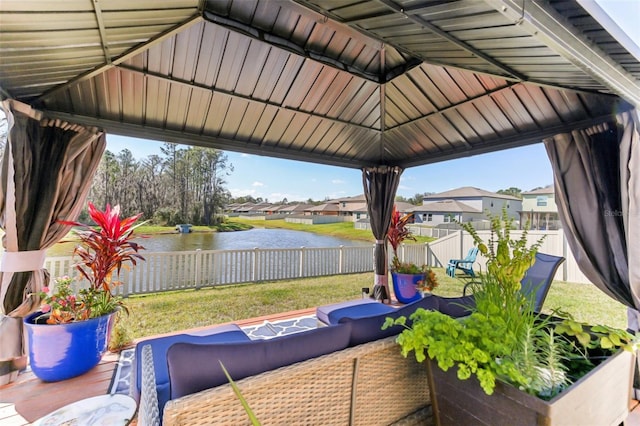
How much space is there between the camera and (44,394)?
2.09 metres

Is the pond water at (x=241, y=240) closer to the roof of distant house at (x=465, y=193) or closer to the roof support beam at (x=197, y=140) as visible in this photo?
the roof support beam at (x=197, y=140)

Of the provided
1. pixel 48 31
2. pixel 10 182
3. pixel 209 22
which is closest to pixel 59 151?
→ pixel 10 182

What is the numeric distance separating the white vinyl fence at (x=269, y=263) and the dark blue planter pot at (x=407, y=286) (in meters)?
1.07

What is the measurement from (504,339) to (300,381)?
36.9 inches

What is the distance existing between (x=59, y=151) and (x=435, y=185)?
8.45m

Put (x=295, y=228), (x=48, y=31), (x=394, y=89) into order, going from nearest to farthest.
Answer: (x=48, y=31) → (x=394, y=89) → (x=295, y=228)

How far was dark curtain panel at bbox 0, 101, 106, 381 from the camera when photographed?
7.35ft

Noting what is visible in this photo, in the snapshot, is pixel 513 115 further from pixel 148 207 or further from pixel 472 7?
pixel 148 207

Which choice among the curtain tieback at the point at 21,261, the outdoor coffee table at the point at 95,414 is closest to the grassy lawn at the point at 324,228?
the curtain tieback at the point at 21,261

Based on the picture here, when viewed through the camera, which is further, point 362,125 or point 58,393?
point 362,125

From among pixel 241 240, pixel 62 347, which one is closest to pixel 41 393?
pixel 62 347

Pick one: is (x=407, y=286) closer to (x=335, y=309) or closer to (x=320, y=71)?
(x=335, y=309)

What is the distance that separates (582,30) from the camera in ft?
4.49

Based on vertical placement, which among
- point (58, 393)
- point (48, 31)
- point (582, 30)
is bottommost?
point (58, 393)
